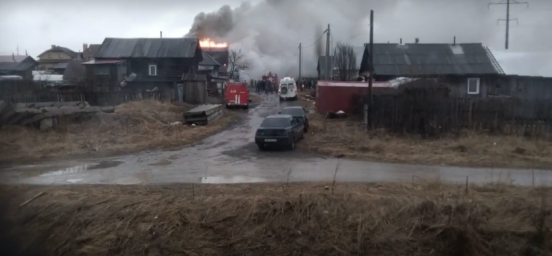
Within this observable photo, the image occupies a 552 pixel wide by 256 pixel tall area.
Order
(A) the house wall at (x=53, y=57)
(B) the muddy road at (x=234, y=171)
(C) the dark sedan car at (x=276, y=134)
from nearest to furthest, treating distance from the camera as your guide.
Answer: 1. (B) the muddy road at (x=234, y=171)
2. (C) the dark sedan car at (x=276, y=134)
3. (A) the house wall at (x=53, y=57)

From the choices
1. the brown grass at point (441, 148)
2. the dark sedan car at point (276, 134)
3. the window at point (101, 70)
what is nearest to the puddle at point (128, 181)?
the dark sedan car at point (276, 134)

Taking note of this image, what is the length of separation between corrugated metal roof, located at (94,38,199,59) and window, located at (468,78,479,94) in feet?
77.4

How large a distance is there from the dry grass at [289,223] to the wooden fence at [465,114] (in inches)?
456

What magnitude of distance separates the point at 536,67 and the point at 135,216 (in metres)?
35.0

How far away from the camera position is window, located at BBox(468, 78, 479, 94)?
35.8m

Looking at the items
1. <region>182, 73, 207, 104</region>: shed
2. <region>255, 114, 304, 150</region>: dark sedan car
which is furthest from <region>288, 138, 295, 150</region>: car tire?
<region>182, 73, 207, 104</region>: shed

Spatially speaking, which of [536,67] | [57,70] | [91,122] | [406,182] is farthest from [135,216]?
[57,70]

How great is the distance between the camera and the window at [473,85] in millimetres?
35781

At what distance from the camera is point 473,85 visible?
1415 inches

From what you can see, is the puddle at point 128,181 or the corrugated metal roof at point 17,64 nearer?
the puddle at point 128,181

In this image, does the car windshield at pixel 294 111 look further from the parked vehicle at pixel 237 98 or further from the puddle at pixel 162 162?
the parked vehicle at pixel 237 98

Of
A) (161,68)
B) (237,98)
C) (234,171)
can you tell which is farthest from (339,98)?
(161,68)

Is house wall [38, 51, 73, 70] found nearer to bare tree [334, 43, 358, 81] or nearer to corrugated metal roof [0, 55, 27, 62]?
corrugated metal roof [0, 55, 27, 62]

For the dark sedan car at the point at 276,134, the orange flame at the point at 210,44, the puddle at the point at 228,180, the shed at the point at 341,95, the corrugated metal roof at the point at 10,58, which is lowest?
the puddle at the point at 228,180
